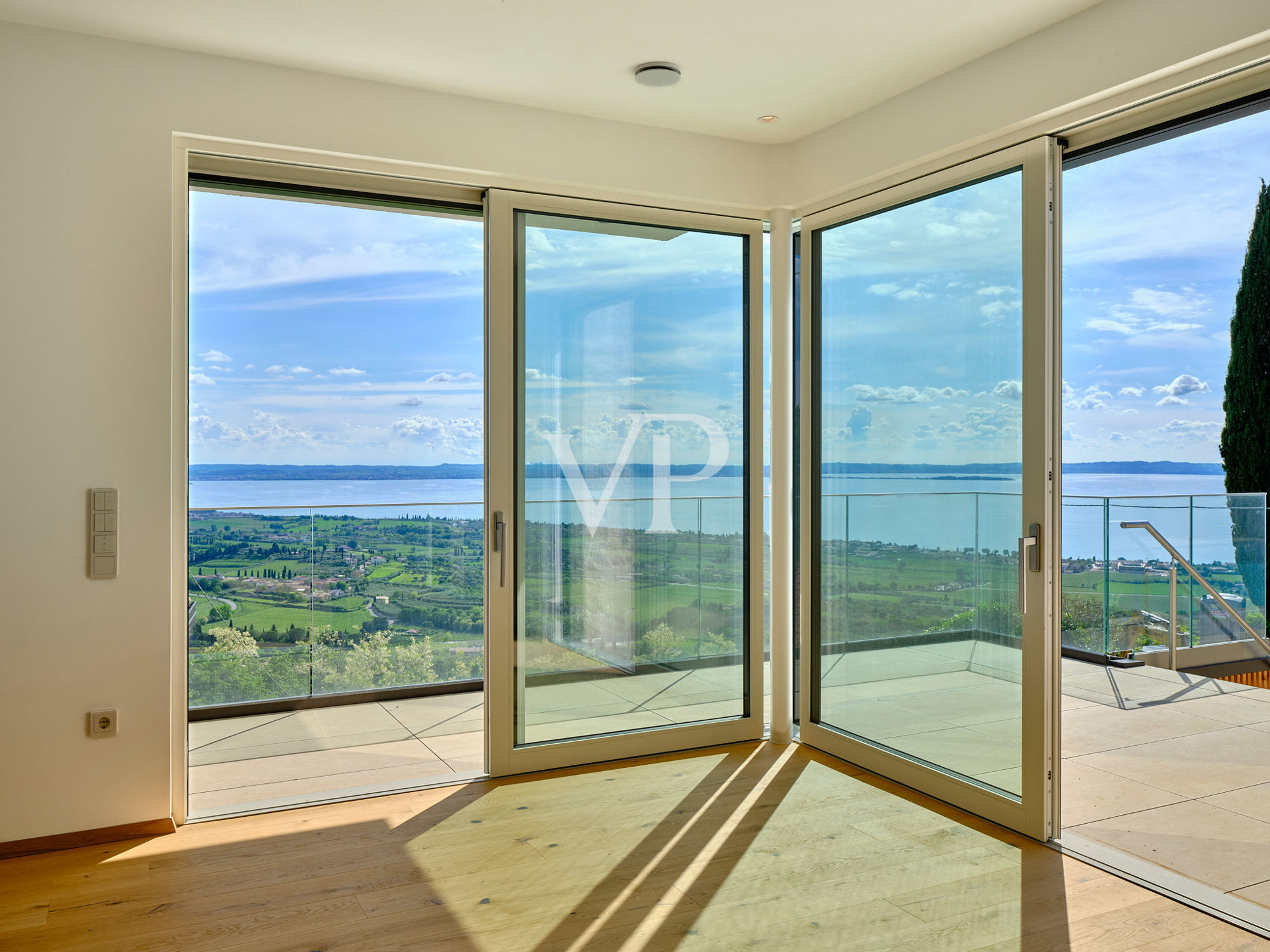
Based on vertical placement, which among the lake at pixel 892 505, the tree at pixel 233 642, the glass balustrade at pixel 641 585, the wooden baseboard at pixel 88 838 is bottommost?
the wooden baseboard at pixel 88 838

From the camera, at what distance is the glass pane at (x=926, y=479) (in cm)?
332

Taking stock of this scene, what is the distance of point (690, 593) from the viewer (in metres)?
4.25

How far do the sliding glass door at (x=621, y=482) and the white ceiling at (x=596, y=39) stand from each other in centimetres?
60

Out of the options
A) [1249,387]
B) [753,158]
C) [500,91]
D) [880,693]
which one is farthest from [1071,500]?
[500,91]

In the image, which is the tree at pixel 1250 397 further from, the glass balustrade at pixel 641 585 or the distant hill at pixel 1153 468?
the distant hill at pixel 1153 468

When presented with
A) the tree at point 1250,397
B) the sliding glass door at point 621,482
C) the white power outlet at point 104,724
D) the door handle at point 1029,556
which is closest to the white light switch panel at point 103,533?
the white power outlet at point 104,724

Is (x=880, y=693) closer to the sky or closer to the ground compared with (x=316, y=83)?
closer to the ground

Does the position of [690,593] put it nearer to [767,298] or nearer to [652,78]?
[767,298]

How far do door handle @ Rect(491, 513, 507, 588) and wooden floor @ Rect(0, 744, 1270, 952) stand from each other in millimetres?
875

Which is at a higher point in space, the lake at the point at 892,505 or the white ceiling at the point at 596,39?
the white ceiling at the point at 596,39

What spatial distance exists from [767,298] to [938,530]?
1416 mm

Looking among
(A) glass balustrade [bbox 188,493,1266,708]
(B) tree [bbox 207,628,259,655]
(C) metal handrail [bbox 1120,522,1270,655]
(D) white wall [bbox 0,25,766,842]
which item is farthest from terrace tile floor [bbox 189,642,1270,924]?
(D) white wall [bbox 0,25,766,842]

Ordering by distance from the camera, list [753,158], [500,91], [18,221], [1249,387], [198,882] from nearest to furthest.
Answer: [198,882] → [18,221] → [500,91] → [753,158] → [1249,387]

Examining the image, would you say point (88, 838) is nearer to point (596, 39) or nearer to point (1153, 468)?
point (596, 39)
